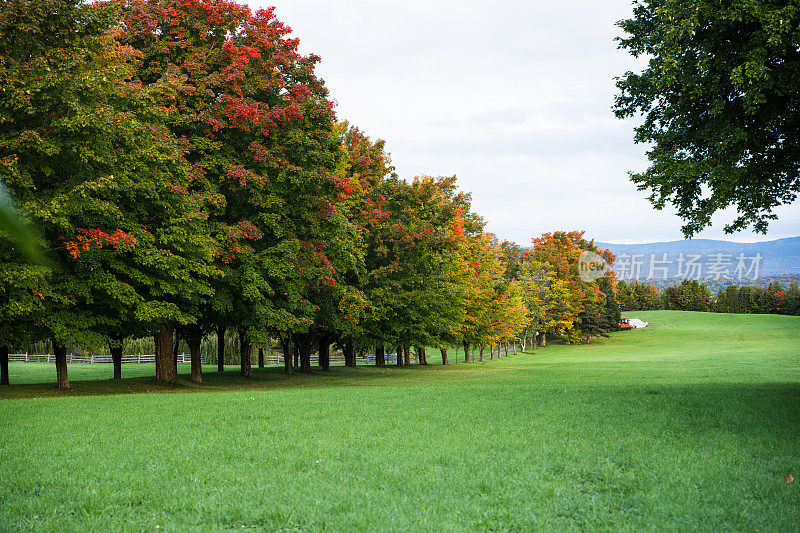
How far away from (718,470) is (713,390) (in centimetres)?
1259

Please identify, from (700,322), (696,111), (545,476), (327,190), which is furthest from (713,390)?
(700,322)

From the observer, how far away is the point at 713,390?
18812 mm

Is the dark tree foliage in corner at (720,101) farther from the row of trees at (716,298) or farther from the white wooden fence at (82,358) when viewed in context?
the row of trees at (716,298)

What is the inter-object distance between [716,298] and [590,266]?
61364 millimetres

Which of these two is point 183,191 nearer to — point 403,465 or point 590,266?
point 403,465

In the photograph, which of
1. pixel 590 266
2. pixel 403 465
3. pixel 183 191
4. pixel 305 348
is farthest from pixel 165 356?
pixel 590 266

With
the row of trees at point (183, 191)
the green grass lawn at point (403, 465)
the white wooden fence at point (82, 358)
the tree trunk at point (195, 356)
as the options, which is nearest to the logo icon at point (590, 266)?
the white wooden fence at point (82, 358)

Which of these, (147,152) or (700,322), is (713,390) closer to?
(147,152)

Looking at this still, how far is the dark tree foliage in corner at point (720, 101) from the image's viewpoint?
38.1 ft

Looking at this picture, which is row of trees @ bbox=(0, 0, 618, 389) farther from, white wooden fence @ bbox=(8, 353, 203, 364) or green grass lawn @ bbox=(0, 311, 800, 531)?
white wooden fence @ bbox=(8, 353, 203, 364)

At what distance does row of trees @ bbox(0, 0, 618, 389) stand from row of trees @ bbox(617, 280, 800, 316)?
9825cm

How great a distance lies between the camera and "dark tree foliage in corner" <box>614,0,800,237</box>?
11.6 meters

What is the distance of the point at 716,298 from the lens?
126250 millimetres

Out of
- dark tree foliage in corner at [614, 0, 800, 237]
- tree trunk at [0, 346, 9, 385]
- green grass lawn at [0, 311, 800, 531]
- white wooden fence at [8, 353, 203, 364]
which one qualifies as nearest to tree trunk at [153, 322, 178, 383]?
tree trunk at [0, 346, 9, 385]
